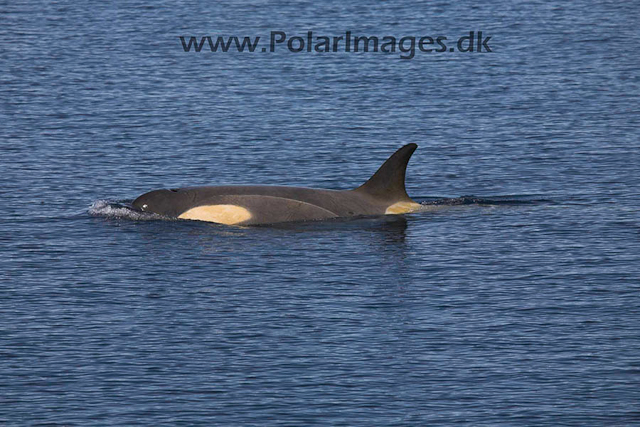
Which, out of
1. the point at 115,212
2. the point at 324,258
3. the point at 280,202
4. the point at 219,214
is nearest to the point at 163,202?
the point at 219,214

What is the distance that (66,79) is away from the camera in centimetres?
5847

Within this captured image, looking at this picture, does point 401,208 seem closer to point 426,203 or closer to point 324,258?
point 426,203

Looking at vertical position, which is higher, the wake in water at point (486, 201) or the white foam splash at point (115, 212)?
the white foam splash at point (115, 212)

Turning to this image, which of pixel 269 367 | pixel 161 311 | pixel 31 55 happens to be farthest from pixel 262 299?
pixel 31 55

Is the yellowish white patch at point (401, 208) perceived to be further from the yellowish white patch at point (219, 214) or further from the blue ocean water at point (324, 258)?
the yellowish white patch at point (219, 214)

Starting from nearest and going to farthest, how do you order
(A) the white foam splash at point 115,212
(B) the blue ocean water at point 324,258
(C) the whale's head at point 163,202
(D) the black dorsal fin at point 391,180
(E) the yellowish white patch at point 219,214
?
(B) the blue ocean water at point 324,258
(E) the yellowish white patch at point 219,214
(C) the whale's head at point 163,202
(A) the white foam splash at point 115,212
(D) the black dorsal fin at point 391,180

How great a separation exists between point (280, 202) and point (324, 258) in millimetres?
3680

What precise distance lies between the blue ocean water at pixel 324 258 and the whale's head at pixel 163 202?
381 mm

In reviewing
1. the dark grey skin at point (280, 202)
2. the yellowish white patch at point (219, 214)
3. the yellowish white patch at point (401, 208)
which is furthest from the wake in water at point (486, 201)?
the yellowish white patch at point (219, 214)

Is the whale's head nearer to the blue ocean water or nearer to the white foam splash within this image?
the white foam splash

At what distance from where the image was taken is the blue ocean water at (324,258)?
2061 cm

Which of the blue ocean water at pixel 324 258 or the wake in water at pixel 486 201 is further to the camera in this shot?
the wake in water at pixel 486 201

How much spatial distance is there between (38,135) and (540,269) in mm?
21882

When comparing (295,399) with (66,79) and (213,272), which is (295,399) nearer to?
(213,272)
